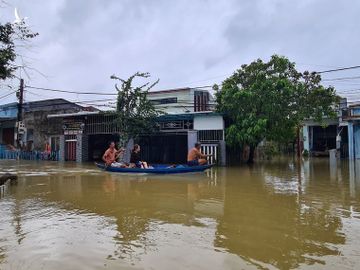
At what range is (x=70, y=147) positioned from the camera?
29.9 metres

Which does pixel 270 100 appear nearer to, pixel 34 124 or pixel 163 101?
pixel 163 101

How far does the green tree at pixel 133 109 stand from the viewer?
2431 centimetres

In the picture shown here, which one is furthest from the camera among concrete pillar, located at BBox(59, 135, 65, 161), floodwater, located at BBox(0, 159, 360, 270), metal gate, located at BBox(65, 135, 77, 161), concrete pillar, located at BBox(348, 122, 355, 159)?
concrete pillar, located at BBox(348, 122, 355, 159)

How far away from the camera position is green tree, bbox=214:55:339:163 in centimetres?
2142

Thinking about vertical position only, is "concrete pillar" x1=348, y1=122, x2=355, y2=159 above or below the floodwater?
above

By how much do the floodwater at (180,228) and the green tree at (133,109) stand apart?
1138 centimetres

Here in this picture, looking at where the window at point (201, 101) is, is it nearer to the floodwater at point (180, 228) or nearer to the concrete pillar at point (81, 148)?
the concrete pillar at point (81, 148)

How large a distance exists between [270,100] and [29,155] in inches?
832

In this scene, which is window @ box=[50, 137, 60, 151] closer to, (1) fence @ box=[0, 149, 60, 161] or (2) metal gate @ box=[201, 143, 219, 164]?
(1) fence @ box=[0, 149, 60, 161]

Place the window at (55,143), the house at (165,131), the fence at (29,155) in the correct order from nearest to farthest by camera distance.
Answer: the house at (165,131) < the fence at (29,155) < the window at (55,143)

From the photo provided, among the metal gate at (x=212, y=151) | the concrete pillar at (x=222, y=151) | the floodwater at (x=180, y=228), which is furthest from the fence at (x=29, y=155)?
the floodwater at (x=180, y=228)

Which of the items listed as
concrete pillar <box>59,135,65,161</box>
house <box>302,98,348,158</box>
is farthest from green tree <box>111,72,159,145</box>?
house <box>302,98,348,158</box>

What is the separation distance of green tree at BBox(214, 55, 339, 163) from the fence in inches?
594

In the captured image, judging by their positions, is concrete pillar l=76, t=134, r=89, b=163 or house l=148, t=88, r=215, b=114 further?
house l=148, t=88, r=215, b=114
